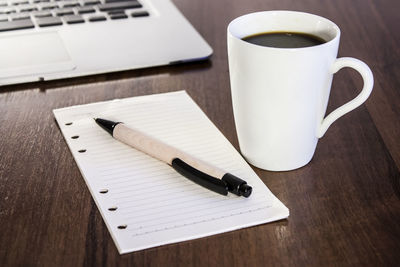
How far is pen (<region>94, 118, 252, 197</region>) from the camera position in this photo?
0.57 m

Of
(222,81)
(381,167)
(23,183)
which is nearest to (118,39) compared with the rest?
(222,81)

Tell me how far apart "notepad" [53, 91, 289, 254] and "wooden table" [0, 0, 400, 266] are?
1 cm

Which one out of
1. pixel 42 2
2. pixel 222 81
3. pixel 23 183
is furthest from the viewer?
pixel 42 2

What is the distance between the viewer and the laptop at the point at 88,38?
0.82m

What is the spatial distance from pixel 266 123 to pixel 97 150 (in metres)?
0.20

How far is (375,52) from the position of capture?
2.91 feet

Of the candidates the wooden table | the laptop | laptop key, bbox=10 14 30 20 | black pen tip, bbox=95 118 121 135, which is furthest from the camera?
laptop key, bbox=10 14 30 20

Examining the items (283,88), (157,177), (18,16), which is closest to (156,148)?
(157,177)

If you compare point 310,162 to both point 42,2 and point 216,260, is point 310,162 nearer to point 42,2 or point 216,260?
point 216,260

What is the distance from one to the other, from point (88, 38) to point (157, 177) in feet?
1.14

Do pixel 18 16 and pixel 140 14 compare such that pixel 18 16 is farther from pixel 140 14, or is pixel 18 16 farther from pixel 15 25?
pixel 140 14

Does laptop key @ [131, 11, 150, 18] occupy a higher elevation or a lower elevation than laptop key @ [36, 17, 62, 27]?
lower

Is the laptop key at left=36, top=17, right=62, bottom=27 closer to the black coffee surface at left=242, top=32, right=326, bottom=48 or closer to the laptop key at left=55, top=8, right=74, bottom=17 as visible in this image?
the laptop key at left=55, top=8, right=74, bottom=17

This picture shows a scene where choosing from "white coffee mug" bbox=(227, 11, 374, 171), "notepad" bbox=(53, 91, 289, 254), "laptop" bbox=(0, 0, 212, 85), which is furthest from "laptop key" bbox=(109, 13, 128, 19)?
"white coffee mug" bbox=(227, 11, 374, 171)
